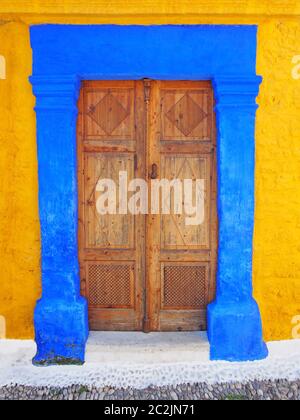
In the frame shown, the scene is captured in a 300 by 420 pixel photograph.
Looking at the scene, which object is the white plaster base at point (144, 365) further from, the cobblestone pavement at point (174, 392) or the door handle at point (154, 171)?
the door handle at point (154, 171)

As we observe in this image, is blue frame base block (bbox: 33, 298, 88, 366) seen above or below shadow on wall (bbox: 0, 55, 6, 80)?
below

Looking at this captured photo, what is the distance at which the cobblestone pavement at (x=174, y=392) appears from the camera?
10.9ft

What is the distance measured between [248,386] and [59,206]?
2.32 m

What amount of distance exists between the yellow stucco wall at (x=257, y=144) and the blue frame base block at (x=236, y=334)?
0.21m

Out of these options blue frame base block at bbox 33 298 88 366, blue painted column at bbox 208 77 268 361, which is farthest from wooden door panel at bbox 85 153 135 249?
blue painted column at bbox 208 77 268 361

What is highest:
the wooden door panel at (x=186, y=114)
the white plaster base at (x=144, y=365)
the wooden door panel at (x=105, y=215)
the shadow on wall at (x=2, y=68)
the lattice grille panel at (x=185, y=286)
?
the shadow on wall at (x=2, y=68)

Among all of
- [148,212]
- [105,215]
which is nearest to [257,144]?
[148,212]

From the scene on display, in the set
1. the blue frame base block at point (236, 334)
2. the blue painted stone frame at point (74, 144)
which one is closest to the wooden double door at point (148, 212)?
the blue painted stone frame at point (74, 144)

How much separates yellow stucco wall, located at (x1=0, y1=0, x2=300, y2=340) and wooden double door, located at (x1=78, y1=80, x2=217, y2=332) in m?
0.48

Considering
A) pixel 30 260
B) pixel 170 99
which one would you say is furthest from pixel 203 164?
pixel 30 260

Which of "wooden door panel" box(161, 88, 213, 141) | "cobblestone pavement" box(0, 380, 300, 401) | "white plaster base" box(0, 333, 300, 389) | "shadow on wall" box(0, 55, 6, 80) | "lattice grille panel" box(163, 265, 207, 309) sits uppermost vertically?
"shadow on wall" box(0, 55, 6, 80)

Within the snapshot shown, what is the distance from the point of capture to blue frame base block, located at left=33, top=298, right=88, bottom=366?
12.1ft

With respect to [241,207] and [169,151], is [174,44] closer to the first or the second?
[169,151]

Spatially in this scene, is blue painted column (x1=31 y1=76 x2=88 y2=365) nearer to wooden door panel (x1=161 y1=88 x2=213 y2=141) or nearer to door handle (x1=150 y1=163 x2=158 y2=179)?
door handle (x1=150 y1=163 x2=158 y2=179)
